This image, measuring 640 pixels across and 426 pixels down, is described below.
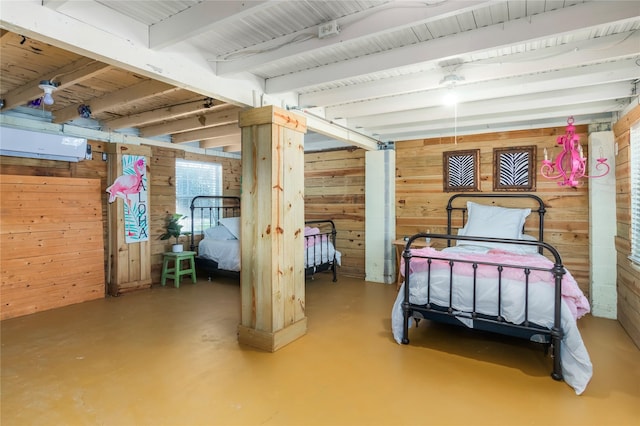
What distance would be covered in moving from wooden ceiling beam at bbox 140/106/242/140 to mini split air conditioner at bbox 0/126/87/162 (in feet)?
2.88

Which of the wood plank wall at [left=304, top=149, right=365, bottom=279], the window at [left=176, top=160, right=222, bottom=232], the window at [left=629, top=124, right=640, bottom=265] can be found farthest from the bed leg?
the window at [left=176, top=160, right=222, bottom=232]

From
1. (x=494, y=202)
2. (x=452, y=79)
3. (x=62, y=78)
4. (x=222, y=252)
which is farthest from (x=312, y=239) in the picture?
(x=62, y=78)

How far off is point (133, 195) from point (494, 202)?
4.89 metres

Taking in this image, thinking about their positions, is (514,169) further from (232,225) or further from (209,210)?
(209,210)

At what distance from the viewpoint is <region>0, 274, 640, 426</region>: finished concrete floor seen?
195cm

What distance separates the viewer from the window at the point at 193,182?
5.65 m

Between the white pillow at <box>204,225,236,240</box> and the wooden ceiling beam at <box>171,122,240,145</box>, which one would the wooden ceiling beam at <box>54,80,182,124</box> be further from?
the white pillow at <box>204,225,236,240</box>

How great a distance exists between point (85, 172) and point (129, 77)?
2.07 meters

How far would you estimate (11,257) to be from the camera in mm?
3598

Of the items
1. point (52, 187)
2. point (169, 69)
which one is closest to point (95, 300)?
point (52, 187)

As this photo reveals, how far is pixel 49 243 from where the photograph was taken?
12.8ft

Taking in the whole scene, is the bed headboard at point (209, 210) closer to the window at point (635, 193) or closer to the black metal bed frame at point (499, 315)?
the black metal bed frame at point (499, 315)

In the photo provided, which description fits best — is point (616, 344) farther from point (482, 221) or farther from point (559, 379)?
point (482, 221)

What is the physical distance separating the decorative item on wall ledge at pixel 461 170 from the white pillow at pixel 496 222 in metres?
0.47
